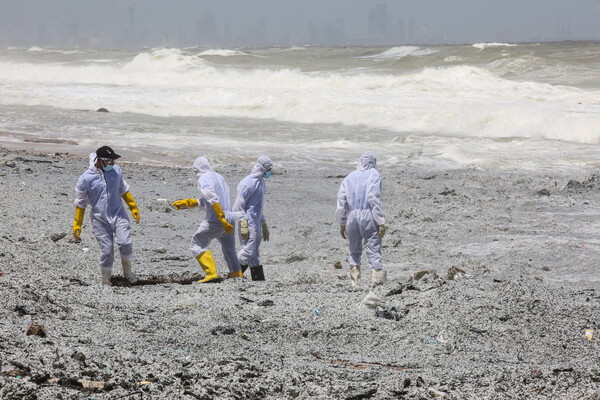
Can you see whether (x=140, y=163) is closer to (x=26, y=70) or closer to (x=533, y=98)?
(x=533, y=98)

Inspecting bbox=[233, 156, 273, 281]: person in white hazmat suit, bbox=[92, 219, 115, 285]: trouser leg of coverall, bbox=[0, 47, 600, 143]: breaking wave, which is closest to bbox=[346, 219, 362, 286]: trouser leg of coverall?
bbox=[233, 156, 273, 281]: person in white hazmat suit

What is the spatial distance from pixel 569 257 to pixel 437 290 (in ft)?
10.4

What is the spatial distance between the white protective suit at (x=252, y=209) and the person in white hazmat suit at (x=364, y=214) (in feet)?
3.11

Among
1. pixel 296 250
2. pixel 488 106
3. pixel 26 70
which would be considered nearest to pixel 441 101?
pixel 488 106

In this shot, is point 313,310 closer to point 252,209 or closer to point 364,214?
point 364,214

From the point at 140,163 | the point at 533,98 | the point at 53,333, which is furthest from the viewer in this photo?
the point at 533,98

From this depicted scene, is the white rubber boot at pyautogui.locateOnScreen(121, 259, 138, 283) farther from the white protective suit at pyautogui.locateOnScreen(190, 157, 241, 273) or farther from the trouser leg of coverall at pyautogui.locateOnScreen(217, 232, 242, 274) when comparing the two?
the trouser leg of coverall at pyautogui.locateOnScreen(217, 232, 242, 274)

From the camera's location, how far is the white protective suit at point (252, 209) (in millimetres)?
8680

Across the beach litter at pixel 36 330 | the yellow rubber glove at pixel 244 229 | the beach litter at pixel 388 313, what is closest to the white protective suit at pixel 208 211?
the yellow rubber glove at pixel 244 229

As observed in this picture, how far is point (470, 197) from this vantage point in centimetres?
1321

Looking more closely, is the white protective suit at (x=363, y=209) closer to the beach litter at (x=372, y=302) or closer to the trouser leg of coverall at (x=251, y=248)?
the trouser leg of coverall at (x=251, y=248)

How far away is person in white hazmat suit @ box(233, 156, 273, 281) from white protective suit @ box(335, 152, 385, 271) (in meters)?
0.95

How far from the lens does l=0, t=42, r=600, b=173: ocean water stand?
19203 millimetres

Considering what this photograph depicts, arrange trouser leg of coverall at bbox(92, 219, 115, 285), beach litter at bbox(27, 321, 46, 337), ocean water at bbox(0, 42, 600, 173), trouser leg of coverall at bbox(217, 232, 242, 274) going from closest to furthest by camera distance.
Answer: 1. beach litter at bbox(27, 321, 46, 337)
2. trouser leg of coverall at bbox(92, 219, 115, 285)
3. trouser leg of coverall at bbox(217, 232, 242, 274)
4. ocean water at bbox(0, 42, 600, 173)
